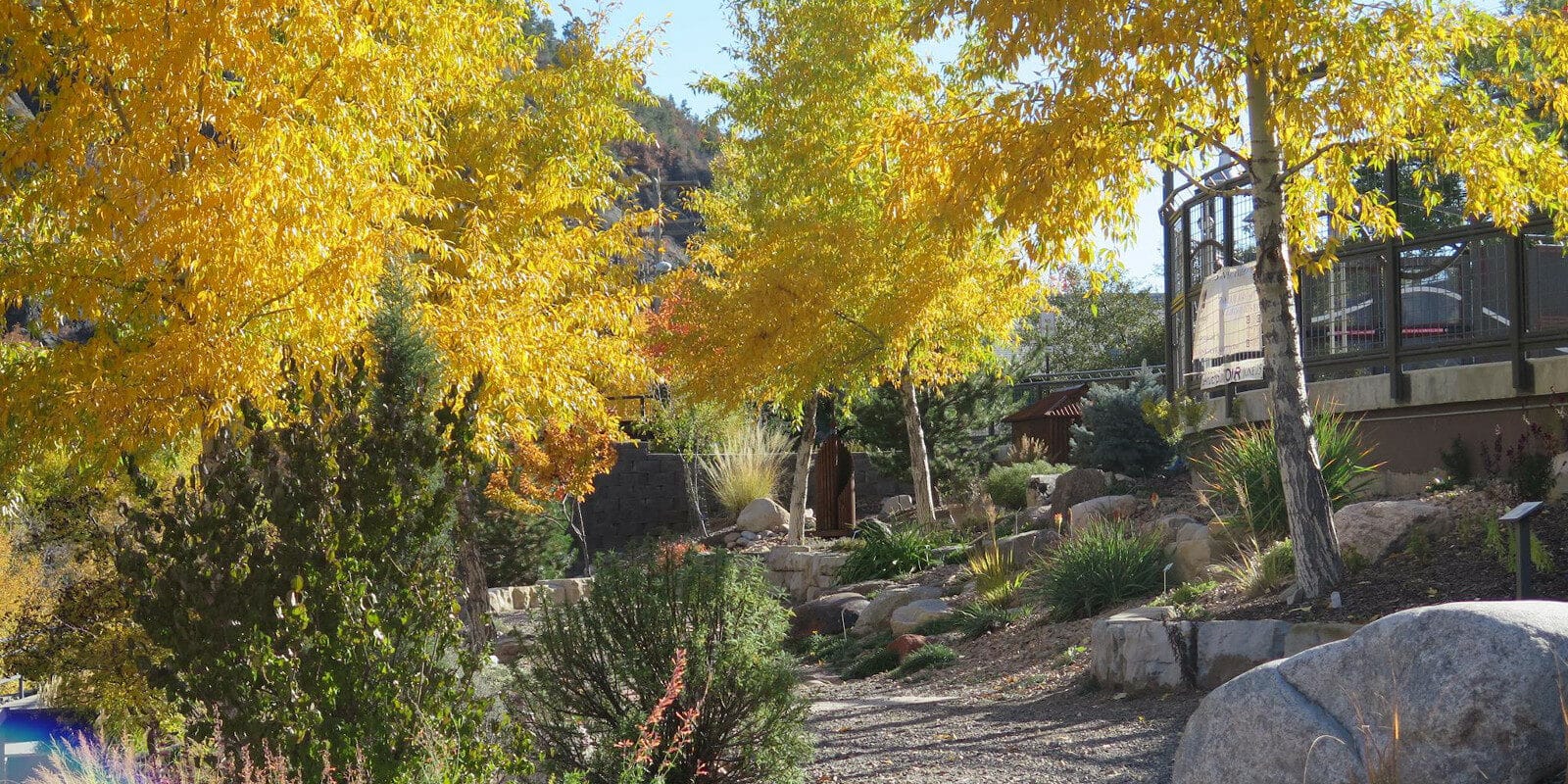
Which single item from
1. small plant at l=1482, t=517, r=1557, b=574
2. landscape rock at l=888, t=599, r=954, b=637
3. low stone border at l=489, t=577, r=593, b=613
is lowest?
low stone border at l=489, t=577, r=593, b=613

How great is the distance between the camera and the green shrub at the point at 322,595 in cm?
355

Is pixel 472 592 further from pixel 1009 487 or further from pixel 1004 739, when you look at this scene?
pixel 1009 487

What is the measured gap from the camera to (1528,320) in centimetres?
882

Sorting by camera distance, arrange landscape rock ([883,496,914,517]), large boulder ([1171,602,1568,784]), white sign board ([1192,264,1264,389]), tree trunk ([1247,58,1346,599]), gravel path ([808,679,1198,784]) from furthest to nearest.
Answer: landscape rock ([883,496,914,517])
white sign board ([1192,264,1264,389])
tree trunk ([1247,58,1346,599])
gravel path ([808,679,1198,784])
large boulder ([1171,602,1568,784])

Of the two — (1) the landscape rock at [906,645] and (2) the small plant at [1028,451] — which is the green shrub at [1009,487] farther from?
(1) the landscape rock at [906,645]

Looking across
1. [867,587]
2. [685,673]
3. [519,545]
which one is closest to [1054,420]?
[519,545]

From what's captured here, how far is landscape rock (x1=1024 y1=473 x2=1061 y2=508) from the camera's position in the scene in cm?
1628

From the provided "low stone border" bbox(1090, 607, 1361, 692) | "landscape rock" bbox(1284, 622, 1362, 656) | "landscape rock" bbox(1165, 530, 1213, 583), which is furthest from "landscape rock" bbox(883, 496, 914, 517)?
"landscape rock" bbox(1284, 622, 1362, 656)

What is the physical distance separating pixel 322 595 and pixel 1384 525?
6281 mm

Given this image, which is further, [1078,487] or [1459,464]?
Result: [1078,487]

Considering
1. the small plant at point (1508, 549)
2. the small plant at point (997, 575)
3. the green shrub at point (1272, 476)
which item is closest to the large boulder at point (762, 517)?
the small plant at point (997, 575)

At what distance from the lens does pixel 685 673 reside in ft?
17.0

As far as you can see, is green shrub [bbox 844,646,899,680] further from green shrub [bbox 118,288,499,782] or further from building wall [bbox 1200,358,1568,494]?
green shrub [bbox 118,288,499,782]

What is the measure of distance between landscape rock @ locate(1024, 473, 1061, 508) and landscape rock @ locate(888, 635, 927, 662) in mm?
6208
